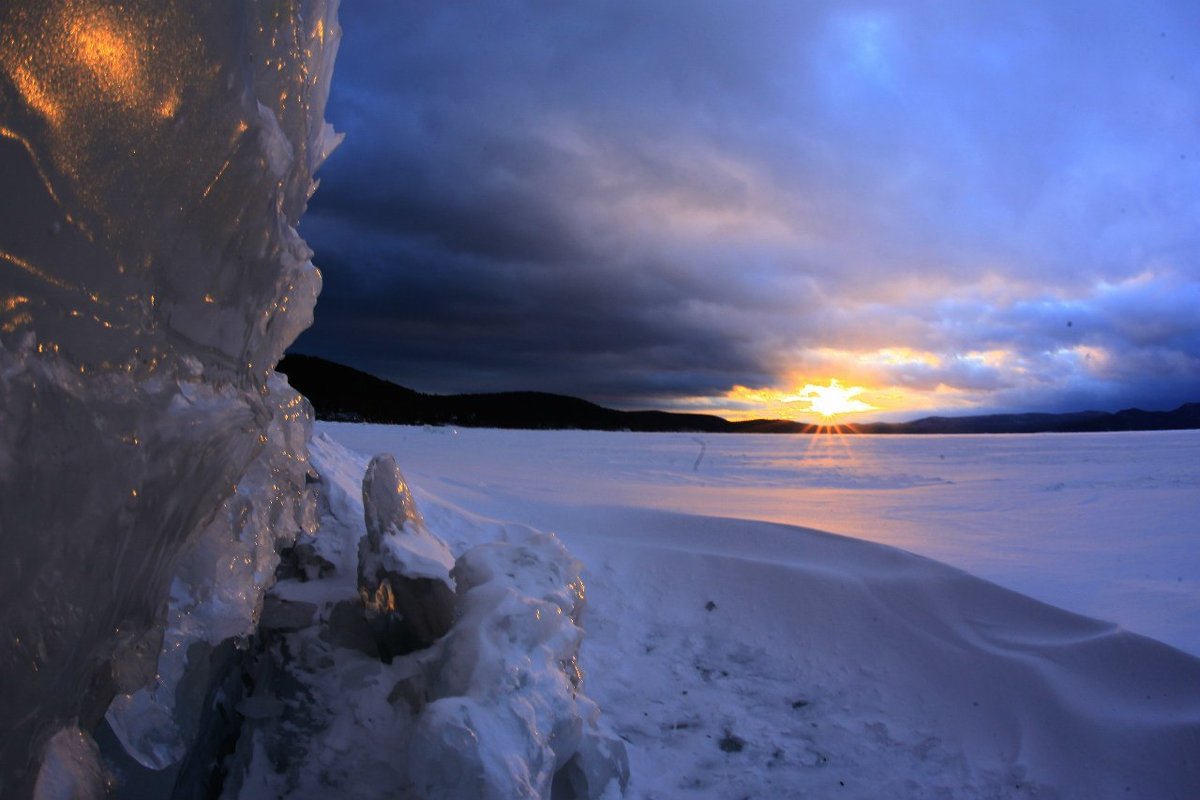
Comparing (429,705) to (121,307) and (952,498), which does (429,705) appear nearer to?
(121,307)

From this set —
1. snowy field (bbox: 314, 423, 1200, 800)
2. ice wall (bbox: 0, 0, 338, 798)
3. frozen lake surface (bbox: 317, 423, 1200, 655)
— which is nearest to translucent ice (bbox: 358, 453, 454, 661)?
ice wall (bbox: 0, 0, 338, 798)

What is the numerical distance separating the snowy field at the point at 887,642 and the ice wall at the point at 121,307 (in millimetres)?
2041

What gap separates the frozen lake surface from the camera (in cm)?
484

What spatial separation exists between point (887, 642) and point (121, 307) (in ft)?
14.3

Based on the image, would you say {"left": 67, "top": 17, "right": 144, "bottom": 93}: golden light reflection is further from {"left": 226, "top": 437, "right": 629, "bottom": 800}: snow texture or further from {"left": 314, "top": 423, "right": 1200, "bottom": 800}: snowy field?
{"left": 314, "top": 423, "right": 1200, "bottom": 800}: snowy field

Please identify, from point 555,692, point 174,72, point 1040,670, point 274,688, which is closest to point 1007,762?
point 1040,670

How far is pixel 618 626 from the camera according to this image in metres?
4.76

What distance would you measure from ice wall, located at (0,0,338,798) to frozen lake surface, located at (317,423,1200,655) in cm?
434

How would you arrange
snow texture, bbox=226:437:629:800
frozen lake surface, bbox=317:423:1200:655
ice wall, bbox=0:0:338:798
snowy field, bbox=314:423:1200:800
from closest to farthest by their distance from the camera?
ice wall, bbox=0:0:338:798, snow texture, bbox=226:437:629:800, snowy field, bbox=314:423:1200:800, frozen lake surface, bbox=317:423:1200:655

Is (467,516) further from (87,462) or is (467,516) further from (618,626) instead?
(87,462)

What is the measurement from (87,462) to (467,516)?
457cm

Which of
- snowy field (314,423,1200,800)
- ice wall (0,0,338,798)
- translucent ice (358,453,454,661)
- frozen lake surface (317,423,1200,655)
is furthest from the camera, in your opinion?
frozen lake surface (317,423,1200,655)

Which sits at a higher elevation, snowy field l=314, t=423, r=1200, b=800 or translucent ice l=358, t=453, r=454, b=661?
translucent ice l=358, t=453, r=454, b=661

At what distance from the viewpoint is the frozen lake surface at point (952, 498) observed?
4836 millimetres
